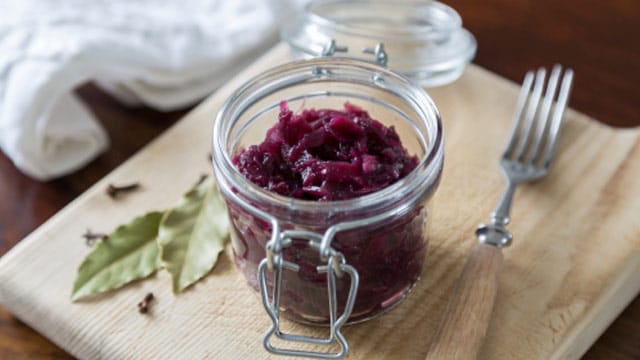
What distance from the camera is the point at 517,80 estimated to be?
2557 millimetres

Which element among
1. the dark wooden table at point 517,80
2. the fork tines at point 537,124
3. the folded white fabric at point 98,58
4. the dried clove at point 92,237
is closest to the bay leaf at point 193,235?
the dried clove at point 92,237

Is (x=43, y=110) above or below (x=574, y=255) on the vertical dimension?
below

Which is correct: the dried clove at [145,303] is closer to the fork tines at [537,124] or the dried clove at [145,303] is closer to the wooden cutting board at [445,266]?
the wooden cutting board at [445,266]

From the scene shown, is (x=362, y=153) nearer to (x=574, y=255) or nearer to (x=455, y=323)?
(x=455, y=323)

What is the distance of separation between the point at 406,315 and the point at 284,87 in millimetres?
558

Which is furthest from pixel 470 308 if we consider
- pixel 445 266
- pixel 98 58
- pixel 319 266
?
pixel 98 58

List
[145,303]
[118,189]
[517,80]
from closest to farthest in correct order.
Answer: [145,303] → [118,189] → [517,80]

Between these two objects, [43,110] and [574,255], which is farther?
[43,110]

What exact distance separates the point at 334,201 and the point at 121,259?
0.60 meters

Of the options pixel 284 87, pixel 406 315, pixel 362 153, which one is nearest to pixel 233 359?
pixel 406 315

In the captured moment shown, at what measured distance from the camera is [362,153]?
5.53 ft

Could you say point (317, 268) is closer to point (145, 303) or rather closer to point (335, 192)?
point (335, 192)

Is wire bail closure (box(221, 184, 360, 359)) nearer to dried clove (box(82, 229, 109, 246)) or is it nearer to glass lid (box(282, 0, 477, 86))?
dried clove (box(82, 229, 109, 246))

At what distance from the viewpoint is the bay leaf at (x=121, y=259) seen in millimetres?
1895
